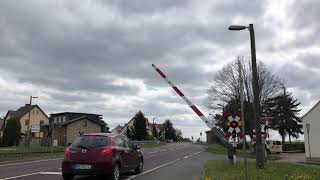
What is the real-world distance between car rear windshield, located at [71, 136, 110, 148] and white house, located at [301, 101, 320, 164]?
2232 centimetres

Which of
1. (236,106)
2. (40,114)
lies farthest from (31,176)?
(40,114)

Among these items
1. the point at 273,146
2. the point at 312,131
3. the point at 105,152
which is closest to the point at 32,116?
the point at 273,146

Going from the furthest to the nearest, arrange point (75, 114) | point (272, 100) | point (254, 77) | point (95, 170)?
point (75, 114)
point (272, 100)
point (254, 77)
point (95, 170)

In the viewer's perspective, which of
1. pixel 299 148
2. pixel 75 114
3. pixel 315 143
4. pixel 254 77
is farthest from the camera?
pixel 75 114

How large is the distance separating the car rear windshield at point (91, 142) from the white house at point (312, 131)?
2232 cm

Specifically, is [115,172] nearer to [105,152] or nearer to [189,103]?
[105,152]

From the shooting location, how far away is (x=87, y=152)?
42.9 feet

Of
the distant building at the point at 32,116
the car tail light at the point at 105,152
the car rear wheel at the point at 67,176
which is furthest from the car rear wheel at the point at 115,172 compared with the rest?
the distant building at the point at 32,116

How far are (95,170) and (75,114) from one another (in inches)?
3082

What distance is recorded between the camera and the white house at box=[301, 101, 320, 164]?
31.9 meters

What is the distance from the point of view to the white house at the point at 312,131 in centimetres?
3188

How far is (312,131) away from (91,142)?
23.4 m

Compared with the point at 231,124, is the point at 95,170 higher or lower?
lower

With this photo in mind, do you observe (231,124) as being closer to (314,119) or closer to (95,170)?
(95,170)
